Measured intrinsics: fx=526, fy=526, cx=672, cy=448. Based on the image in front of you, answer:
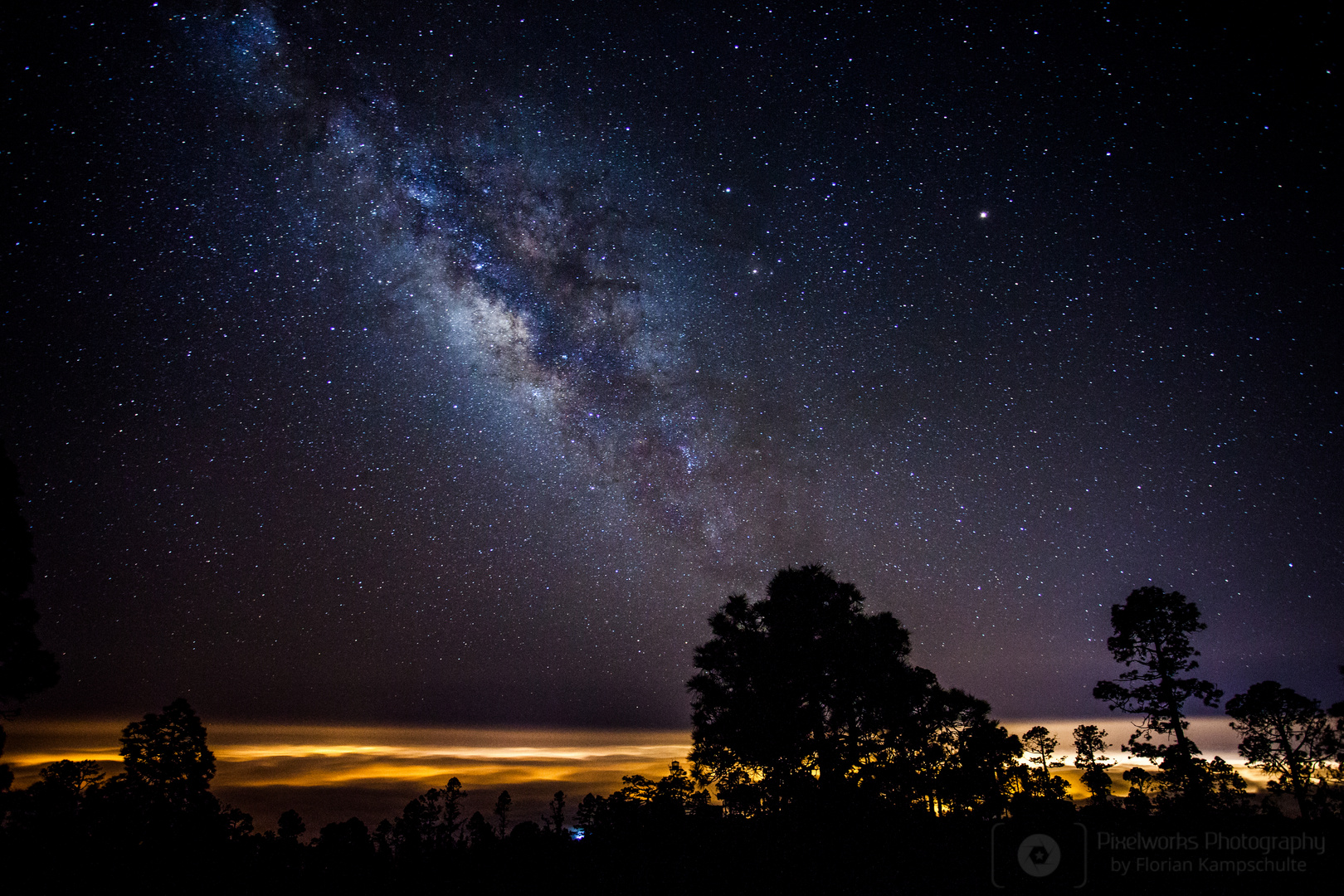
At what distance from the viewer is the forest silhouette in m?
13.3

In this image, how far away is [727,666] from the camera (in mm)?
19047

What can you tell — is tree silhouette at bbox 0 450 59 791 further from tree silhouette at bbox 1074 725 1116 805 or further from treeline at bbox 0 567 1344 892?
tree silhouette at bbox 1074 725 1116 805

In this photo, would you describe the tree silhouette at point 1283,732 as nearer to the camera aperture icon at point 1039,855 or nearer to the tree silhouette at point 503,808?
the camera aperture icon at point 1039,855

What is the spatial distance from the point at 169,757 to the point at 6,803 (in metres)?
16.1

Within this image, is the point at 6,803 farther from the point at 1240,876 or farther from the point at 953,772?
the point at 953,772

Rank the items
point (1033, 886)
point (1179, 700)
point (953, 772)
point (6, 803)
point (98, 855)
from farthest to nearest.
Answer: point (953, 772) < point (98, 855) < point (1179, 700) < point (6, 803) < point (1033, 886)

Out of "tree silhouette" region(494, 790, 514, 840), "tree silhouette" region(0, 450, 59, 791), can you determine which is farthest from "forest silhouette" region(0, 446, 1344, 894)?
"tree silhouette" region(494, 790, 514, 840)

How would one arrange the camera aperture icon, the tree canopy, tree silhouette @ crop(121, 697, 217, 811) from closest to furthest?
1. the camera aperture icon
2. the tree canopy
3. tree silhouette @ crop(121, 697, 217, 811)

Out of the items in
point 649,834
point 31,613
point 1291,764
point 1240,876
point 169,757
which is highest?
point 31,613

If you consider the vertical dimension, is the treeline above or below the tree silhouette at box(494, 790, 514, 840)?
above

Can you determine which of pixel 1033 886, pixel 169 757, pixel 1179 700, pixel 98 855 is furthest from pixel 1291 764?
pixel 169 757

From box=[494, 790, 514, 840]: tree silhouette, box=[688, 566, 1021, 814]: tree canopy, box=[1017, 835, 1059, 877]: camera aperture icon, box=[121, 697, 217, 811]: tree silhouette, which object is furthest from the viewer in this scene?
box=[494, 790, 514, 840]: tree silhouette

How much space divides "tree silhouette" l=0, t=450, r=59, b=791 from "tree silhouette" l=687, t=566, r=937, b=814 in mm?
19294

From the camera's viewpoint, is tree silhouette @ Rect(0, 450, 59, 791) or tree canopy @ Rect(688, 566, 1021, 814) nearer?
tree silhouette @ Rect(0, 450, 59, 791)
